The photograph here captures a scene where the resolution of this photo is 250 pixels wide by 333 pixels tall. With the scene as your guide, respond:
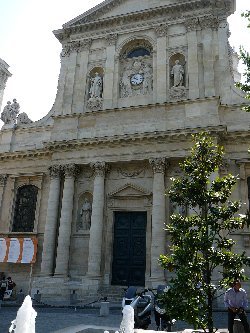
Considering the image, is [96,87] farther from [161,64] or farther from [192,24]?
[192,24]

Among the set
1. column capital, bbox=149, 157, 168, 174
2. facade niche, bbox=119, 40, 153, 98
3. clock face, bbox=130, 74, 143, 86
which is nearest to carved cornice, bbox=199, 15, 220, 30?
facade niche, bbox=119, 40, 153, 98

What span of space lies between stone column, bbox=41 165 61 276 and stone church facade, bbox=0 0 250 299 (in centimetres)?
6

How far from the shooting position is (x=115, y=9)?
24.6m

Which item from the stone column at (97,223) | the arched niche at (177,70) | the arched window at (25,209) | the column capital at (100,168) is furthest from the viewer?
the arched window at (25,209)

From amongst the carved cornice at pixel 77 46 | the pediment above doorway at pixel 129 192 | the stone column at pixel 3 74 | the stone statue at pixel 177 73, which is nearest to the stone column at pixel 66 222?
the pediment above doorway at pixel 129 192

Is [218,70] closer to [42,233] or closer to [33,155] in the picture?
[33,155]

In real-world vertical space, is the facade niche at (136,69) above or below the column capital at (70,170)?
above

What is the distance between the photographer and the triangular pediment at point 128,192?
20017mm

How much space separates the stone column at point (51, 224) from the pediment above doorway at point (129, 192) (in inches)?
125

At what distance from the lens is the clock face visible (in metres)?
22.6

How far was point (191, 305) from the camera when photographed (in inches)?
291

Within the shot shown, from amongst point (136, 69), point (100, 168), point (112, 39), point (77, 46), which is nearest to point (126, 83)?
point (136, 69)

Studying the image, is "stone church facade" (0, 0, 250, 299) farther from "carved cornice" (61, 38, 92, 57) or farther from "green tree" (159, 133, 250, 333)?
"green tree" (159, 133, 250, 333)

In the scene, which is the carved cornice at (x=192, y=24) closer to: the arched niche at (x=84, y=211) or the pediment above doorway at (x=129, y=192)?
the pediment above doorway at (x=129, y=192)
